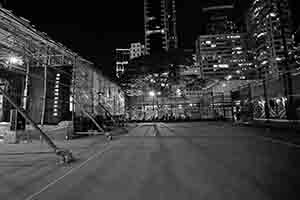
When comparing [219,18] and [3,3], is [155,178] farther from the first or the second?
[219,18]

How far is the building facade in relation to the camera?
86.1 m

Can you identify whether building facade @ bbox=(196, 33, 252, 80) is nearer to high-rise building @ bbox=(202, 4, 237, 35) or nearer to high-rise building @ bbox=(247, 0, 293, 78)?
high-rise building @ bbox=(247, 0, 293, 78)

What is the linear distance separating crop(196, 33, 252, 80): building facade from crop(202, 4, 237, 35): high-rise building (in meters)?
20.4

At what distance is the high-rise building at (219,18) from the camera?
10725cm

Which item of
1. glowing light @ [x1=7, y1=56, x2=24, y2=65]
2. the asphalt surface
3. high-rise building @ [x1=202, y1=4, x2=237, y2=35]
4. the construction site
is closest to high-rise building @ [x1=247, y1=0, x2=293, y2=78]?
high-rise building @ [x1=202, y1=4, x2=237, y2=35]

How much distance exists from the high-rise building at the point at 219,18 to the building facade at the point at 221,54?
66.9 feet

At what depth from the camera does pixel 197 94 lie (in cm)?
2491

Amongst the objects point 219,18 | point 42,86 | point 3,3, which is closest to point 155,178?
point 3,3

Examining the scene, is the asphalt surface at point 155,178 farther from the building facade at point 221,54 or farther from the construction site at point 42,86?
the building facade at point 221,54

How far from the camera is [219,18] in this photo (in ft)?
365

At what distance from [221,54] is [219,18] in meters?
40.6

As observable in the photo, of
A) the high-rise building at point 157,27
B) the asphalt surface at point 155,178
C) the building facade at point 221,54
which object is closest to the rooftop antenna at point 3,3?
the asphalt surface at point 155,178

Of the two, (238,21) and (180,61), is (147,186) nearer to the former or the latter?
(180,61)

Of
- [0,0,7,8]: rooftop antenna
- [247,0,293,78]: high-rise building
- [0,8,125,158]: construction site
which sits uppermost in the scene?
[247,0,293,78]: high-rise building
